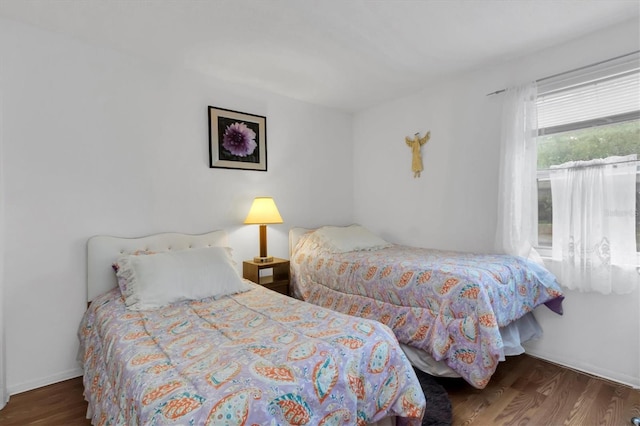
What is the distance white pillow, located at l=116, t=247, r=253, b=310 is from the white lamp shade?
25.5 inches

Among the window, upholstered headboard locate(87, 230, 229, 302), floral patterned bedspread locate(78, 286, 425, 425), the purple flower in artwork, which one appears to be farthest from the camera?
the purple flower in artwork

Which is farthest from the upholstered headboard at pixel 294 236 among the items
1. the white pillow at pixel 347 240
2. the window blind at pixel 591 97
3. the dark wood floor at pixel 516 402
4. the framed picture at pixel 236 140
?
the window blind at pixel 591 97

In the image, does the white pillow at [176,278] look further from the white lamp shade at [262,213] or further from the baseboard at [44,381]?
the baseboard at [44,381]

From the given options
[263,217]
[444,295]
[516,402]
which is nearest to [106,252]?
[263,217]

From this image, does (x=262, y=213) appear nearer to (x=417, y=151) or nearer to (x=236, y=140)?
(x=236, y=140)

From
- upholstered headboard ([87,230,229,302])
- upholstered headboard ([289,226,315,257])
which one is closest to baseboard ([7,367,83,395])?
upholstered headboard ([87,230,229,302])

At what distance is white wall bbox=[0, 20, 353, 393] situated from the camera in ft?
6.98

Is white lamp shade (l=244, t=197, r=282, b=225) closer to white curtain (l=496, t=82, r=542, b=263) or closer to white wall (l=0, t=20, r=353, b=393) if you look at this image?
white wall (l=0, t=20, r=353, b=393)

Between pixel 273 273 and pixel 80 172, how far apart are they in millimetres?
1756

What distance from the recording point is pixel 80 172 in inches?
92.2

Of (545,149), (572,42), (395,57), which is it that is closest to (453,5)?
(395,57)

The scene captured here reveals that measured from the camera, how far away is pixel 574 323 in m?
2.46

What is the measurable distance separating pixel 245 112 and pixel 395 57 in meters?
1.48

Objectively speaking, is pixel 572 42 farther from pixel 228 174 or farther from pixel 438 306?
pixel 228 174
